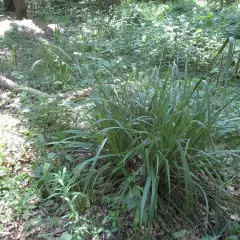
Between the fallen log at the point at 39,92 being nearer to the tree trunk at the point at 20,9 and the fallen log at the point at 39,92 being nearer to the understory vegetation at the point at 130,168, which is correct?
the understory vegetation at the point at 130,168

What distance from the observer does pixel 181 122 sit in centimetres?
202

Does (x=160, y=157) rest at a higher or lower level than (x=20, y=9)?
higher

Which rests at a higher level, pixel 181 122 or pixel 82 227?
pixel 181 122

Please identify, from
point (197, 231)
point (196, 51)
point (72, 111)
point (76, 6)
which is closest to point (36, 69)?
point (72, 111)

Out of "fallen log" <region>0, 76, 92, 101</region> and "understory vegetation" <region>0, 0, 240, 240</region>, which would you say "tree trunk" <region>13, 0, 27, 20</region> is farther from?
"understory vegetation" <region>0, 0, 240, 240</region>

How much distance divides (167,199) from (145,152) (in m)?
0.38

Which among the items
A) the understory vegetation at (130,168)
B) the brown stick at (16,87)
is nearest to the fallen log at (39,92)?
the brown stick at (16,87)

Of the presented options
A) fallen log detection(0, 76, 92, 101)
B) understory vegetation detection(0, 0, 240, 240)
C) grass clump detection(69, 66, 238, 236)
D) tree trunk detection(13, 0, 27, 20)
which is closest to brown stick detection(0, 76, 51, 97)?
fallen log detection(0, 76, 92, 101)

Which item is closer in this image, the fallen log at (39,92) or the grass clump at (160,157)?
the grass clump at (160,157)

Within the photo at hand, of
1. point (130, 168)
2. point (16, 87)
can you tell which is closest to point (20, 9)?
point (16, 87)

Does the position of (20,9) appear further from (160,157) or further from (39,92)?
(160,157)

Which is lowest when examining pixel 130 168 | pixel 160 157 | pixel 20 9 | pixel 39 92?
pixel 20 9

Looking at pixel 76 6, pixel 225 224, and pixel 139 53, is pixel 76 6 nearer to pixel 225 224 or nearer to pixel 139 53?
pixel 139 53

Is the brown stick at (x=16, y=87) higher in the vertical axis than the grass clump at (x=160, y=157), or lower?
lower
